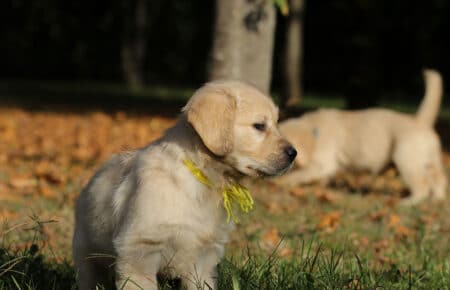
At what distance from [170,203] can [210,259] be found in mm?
419

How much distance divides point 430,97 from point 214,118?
18.1 feet

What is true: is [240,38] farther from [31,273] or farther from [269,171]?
[31,273]

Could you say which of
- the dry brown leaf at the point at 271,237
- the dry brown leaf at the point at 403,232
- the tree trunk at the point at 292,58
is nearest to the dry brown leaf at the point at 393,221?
the dry brown leaf at the point at 403,232

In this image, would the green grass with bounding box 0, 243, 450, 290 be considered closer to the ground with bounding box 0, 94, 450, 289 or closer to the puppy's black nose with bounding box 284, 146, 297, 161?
the ground with bounding box 0, 94, 450, 289

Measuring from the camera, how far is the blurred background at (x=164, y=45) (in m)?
26.9

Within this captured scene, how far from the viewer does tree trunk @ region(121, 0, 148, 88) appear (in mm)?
26656

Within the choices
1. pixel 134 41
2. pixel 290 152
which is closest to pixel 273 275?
pixel 290 152

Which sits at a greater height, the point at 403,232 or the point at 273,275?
the point at 273,275

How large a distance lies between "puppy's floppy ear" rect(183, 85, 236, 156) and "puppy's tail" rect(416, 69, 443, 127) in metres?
5.32

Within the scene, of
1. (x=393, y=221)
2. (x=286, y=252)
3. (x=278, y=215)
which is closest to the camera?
(x=286, y=252)

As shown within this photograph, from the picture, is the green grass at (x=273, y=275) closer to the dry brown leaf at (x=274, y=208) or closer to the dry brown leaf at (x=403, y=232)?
the dry brown leaf at (x=403, y=232)

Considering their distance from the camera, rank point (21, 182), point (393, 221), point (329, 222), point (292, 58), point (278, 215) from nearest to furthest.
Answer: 1. point (329, 222)
2. point (393, 221)
3. point (278, 215)
4. point (21, 182)
5. point (292, 58)

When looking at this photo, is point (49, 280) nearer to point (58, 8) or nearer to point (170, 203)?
point (170, 203)

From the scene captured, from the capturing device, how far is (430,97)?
27.2ft
